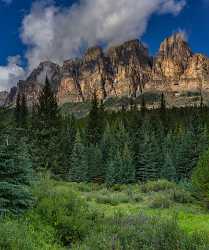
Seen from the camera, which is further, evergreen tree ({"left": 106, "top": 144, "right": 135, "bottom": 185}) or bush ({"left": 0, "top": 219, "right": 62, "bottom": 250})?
evergreen tree ({"left": 106, "top": 144, "right": 135, "bottom": 185})

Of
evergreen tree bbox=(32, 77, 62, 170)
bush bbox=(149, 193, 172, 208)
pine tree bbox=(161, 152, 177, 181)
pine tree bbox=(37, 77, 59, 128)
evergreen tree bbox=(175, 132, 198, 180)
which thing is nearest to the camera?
bush bbox=(149, 193, 172, 208)

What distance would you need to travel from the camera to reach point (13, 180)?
12781 mm

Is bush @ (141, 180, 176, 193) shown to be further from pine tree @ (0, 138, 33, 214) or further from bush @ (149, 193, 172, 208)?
pine tree @ (0, 138, 33, 214)

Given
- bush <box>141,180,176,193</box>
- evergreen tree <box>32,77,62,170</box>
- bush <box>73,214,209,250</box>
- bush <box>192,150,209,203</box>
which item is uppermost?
evergreen tree <box>32,77,62,170</box>

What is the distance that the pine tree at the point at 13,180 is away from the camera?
1208 cm

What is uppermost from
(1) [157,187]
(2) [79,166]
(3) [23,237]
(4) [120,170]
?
(3) [23,237]

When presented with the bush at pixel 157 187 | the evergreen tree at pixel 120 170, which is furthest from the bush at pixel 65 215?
the evergreen tree at pixel 120 170

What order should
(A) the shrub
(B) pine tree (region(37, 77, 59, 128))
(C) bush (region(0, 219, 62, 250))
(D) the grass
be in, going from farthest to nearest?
(B) pine tree (region(37, 77, 59, 128)) → (A) the shrub → (D) the grass → (C) bush (region(0, 219, 62, 250))

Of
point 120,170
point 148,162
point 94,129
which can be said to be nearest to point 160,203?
point 120,170

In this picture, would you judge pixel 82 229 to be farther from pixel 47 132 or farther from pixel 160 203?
pixel 47 132

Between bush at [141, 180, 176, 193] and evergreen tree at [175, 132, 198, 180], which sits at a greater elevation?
evergreen tree at [175, 132, 198, 180]

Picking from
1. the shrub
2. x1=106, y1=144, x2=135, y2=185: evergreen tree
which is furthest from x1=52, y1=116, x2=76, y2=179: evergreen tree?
the shrub

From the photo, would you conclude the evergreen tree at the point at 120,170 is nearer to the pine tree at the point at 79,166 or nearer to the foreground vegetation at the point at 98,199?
A: the foreground vegetation at the point at 98,199

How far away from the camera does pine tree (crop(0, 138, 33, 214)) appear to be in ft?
39.6
